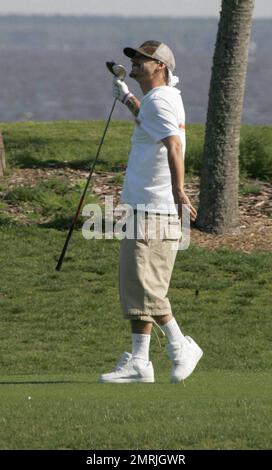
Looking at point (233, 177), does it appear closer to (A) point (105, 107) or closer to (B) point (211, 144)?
(B) point (211, 144)

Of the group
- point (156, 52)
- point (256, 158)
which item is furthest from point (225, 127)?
point (156, 52)

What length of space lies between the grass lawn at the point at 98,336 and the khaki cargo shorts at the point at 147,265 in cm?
51

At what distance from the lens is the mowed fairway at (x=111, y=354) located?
25.6 ft

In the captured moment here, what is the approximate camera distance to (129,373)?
30.7 ft

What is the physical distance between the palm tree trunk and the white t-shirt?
6.06 metres

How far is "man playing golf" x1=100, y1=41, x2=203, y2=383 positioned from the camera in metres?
8.97

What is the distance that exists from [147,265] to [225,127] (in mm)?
6161

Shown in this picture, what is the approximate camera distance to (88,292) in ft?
44.9

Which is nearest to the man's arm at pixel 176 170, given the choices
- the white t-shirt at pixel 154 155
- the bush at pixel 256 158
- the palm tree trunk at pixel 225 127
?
the white t-shirt at pixel 154 155

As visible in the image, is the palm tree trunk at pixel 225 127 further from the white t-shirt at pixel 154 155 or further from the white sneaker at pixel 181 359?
the white t-shirt at pixel 154 155

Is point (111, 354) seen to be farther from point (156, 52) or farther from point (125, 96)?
point (156, 52)

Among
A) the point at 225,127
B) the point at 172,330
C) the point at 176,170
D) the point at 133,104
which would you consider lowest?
the point at 172,330
